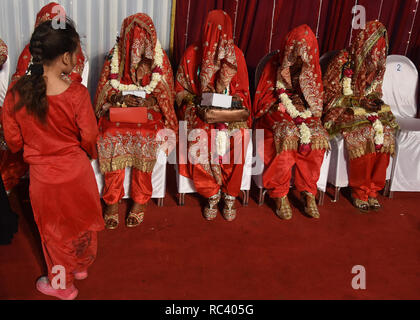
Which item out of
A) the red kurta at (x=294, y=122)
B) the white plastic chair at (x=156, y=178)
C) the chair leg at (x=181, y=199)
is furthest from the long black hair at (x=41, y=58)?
the red kurta at (x=294, y=122)

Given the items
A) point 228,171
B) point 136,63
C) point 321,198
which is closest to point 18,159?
point 136,63

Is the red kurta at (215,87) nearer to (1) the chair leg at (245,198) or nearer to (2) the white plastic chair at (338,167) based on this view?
(1) the chair leg at (245,198)

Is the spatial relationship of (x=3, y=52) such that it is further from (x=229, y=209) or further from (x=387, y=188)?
(x=387, y=188)

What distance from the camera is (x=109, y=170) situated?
10.1 feet

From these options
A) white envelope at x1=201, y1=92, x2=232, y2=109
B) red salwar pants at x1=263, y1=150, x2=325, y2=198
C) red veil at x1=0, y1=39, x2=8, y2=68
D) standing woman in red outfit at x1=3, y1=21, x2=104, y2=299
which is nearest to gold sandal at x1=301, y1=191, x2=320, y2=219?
red salwar pants at x1=263, y1=150, x2=325, y2=198

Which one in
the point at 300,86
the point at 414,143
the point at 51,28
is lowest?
the point at 414,143

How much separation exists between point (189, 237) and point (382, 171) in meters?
1.74

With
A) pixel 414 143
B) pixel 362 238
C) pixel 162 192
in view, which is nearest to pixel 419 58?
pixel 414 143

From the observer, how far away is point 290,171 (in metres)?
3.38

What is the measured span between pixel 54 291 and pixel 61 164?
0.77 meters

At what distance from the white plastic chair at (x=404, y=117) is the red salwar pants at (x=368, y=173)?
9.6 inches

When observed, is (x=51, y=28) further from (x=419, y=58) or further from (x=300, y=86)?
(x=419, y=58)

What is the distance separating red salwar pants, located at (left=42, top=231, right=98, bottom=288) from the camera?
2.25m

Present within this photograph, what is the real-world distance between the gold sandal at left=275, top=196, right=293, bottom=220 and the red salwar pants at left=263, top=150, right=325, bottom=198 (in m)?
0.04
